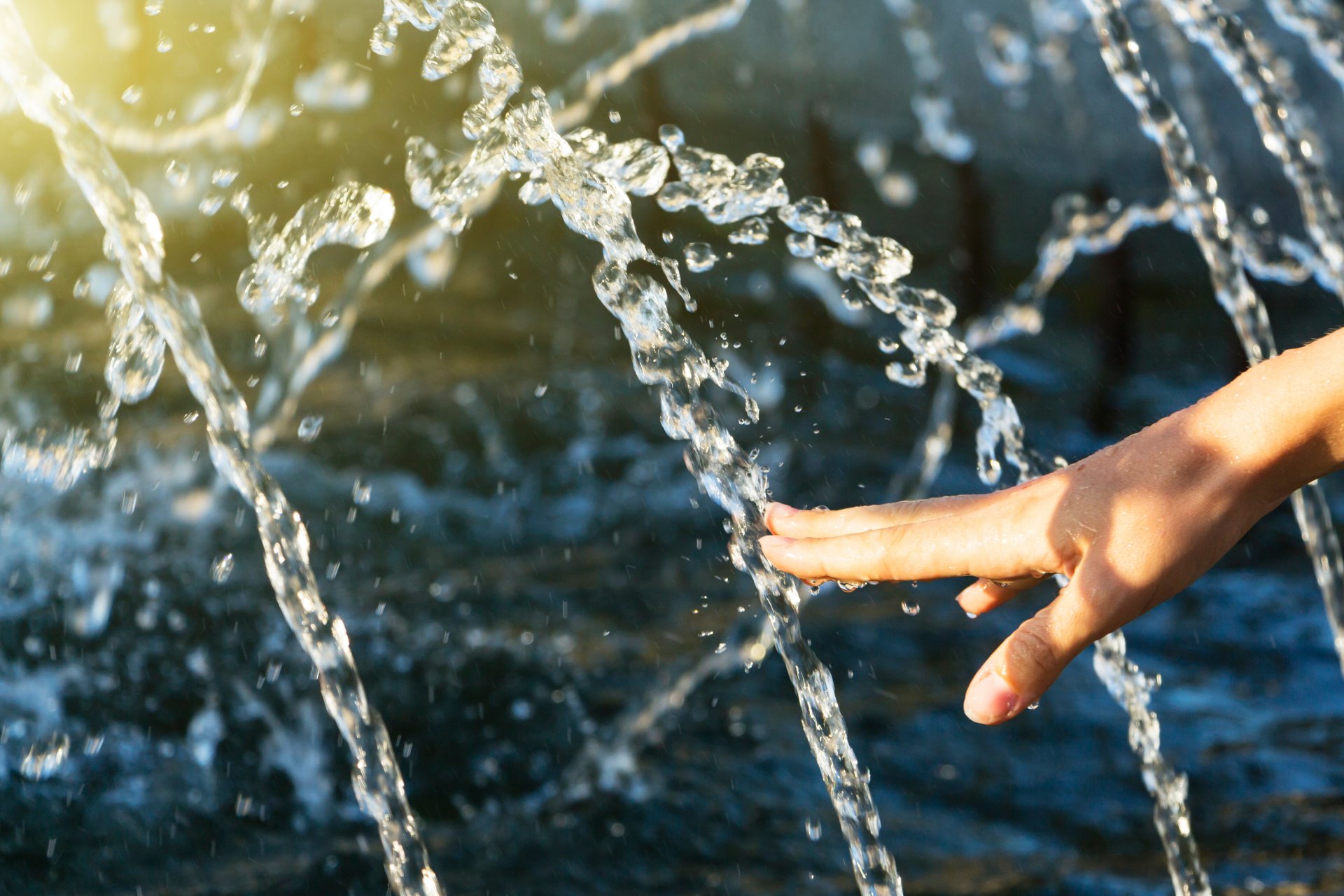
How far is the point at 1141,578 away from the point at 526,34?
21.4 ft

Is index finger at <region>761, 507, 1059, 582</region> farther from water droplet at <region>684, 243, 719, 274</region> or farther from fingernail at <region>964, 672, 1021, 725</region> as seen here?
water droplet at <region>684, 243, 719, 274</region>

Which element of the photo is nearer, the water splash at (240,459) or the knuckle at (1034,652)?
the knuckle at (1034,652)

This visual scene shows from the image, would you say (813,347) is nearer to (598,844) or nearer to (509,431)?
(509,431)

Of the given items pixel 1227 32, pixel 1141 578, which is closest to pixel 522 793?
pixel 1141 578

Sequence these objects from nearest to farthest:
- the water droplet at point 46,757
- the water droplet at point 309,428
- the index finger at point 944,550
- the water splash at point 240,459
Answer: the index finger at point 944,550 < the water splash at point 240,459 < the water droplet at point 46,757 < the water droplet at point 309,428

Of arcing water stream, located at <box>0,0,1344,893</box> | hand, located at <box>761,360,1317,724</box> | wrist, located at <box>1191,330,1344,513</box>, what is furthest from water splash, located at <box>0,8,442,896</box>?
wrist, located at <box>1191,330,1344,513</box>

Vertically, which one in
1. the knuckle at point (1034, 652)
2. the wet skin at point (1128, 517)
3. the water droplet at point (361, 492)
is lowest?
the water droplet at point (361, 492)

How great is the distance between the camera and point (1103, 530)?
3.78 ft

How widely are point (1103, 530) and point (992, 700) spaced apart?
0.68 feet

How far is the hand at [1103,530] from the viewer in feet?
3.68

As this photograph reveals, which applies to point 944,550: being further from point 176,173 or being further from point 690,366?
point 176,173

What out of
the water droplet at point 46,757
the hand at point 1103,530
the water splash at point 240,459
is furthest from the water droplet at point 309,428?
the hand at point 1103,530

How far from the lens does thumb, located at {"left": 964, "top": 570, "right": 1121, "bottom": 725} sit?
108 centimetres

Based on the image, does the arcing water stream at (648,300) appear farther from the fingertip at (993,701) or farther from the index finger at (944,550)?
the fingertip at (993,701)
